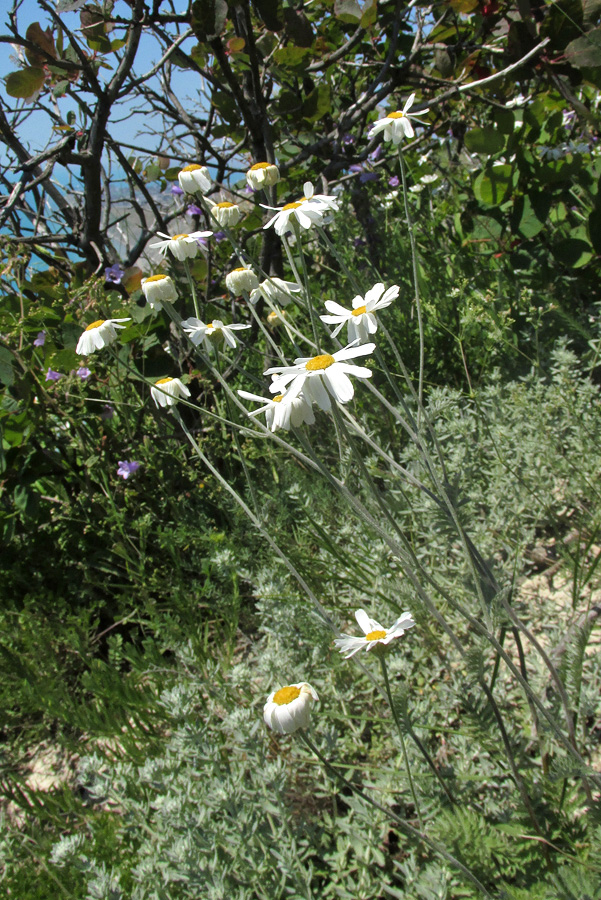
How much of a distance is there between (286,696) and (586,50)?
2.22 metres

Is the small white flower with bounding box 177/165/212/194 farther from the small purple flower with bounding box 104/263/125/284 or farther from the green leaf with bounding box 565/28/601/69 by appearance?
the green leaf with bounding box 565/28/601/69

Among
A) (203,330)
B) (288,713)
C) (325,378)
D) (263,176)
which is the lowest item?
(288,713)

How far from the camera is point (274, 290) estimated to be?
59.4 inches

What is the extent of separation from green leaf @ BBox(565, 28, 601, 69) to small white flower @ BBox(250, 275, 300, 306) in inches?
55.7

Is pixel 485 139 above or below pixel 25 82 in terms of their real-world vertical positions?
below

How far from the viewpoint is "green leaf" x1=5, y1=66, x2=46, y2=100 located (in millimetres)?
2094

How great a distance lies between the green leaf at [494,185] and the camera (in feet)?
8.89

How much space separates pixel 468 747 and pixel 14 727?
157cm

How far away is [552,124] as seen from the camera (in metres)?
2.86

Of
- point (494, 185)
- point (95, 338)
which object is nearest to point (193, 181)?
point (95, 338)

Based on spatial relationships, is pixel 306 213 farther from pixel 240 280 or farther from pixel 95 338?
pixel 95 338

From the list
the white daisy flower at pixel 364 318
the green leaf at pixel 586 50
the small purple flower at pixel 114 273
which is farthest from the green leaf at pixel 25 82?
the green leaf at pixel 586 50

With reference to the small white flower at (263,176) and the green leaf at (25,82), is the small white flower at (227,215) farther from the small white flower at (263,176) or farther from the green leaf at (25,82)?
the green leaf at (25,82)

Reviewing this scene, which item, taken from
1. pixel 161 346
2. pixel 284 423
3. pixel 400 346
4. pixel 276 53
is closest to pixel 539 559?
pixel 400 346
